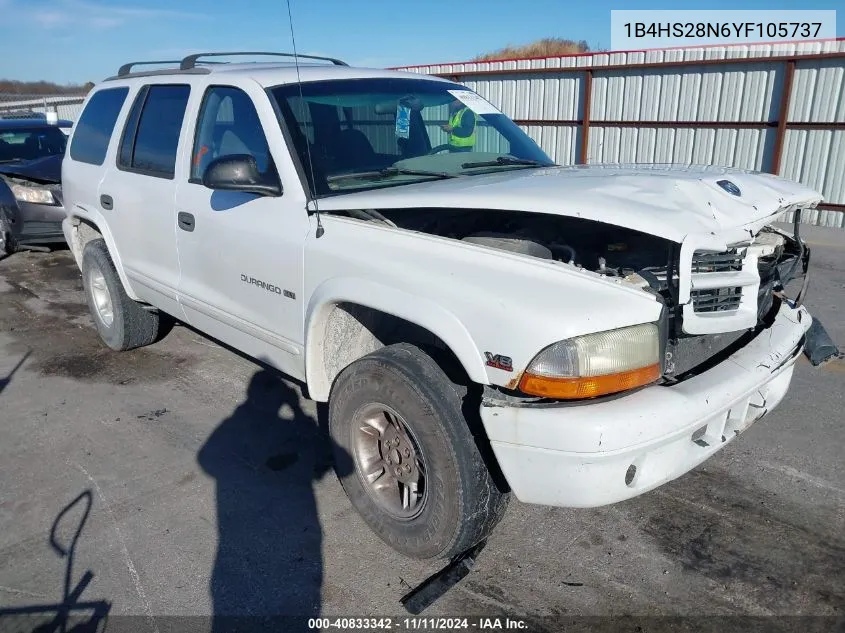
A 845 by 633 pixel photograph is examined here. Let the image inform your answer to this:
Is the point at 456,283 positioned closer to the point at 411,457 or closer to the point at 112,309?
the point at 411,457

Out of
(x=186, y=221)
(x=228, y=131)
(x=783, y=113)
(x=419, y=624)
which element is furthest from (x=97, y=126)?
(x=783, y=113)

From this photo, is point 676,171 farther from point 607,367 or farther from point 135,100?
point 135,100

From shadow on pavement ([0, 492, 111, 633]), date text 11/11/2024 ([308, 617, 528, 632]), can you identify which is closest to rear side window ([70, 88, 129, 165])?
shadow on pavement ([0, 492, 111, 633])

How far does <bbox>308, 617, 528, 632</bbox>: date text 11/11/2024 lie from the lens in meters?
2.49

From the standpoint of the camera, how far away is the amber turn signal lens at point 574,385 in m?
2.24

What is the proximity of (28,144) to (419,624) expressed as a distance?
9828mm

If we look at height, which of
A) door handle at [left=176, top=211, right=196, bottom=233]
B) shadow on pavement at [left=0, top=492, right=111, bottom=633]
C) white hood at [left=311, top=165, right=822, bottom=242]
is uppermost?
white hood at [left=311, top=165, right=822, bottom=242]

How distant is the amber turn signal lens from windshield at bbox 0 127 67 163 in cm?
960

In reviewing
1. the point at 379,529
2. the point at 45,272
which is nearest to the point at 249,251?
the point at 379,529

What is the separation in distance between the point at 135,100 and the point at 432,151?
7.29 feet

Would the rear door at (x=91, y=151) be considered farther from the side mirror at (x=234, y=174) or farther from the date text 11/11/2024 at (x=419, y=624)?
the date text 11/11/2024 at (x=419, y=624)

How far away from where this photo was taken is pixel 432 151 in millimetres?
3766

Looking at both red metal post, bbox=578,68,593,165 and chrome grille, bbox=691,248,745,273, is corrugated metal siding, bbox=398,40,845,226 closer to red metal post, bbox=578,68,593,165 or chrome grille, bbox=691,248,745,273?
red metal post, bbox=578,68,593,165

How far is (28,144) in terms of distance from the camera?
971 cm
